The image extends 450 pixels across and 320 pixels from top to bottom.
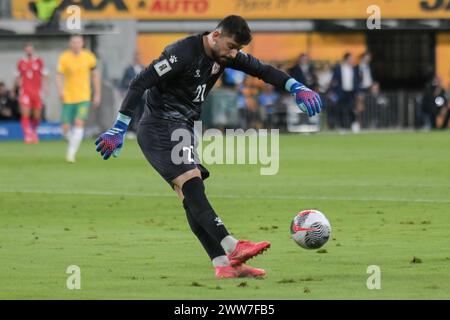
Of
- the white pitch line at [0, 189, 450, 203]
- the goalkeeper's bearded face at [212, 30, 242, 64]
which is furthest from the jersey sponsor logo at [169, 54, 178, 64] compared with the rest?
the white pitch line at [0, 189, 450, 203]

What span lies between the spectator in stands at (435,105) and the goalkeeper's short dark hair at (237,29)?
2780 centimetres

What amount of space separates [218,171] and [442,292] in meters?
14.3

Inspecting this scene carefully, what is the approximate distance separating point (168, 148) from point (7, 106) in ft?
79.4

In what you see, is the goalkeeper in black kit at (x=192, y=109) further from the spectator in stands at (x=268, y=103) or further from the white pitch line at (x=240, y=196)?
the spectator in stands at (x=268, y=103)

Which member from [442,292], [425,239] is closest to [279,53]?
[425,239]

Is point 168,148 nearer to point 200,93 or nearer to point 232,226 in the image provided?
point 200,93

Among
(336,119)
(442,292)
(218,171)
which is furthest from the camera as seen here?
(336,119)

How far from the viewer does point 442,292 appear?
10.2m

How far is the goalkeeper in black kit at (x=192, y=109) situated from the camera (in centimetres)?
1127

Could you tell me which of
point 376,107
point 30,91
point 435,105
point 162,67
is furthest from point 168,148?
point 376,107

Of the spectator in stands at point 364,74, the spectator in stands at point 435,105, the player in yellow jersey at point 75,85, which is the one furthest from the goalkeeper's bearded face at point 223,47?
the spectator in stands at point 435,105

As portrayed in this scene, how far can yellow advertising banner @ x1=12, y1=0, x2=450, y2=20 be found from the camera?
1642 inches

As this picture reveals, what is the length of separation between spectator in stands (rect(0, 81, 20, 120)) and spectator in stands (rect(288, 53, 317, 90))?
7.11 metres

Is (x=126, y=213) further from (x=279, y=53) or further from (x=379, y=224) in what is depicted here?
(x=279, y=53)
